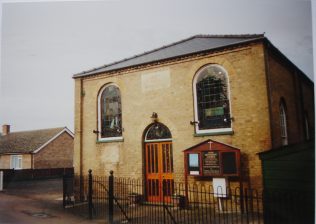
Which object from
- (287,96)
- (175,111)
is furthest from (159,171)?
(287,96)

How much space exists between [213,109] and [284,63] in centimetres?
254

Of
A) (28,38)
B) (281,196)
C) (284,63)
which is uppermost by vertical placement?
(28,38)

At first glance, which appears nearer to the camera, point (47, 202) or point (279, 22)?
point (279, 22)

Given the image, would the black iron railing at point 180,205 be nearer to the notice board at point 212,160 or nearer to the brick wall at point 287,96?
the notice board at point 212,160

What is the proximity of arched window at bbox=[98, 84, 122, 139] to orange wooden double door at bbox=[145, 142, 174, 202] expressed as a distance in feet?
4.95

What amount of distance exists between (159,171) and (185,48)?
13.5 ft

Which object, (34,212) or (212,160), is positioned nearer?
(212,160)

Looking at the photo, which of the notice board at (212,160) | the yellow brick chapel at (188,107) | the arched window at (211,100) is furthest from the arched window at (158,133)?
the notice board at (212,160)

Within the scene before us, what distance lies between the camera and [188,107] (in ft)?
30.1

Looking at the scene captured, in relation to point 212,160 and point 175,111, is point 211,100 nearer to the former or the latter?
point 175,111

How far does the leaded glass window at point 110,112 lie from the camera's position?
10644 mm

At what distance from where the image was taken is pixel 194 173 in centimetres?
835

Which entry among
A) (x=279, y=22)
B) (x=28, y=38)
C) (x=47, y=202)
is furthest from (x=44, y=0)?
(x=47, y=202)

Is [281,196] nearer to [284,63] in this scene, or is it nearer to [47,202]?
[284,63]
